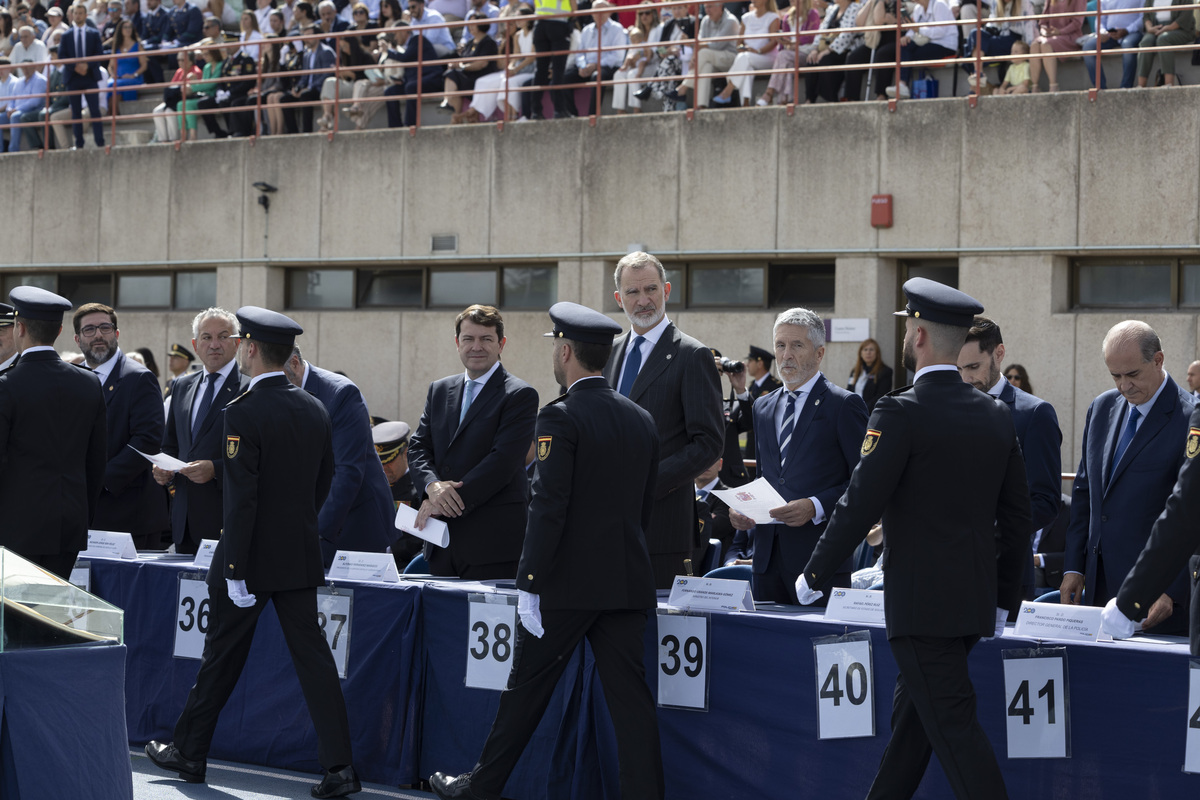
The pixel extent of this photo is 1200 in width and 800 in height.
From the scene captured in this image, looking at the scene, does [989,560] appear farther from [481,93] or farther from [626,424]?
[481,93]

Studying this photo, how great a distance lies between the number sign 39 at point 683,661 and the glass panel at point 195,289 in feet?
43.7

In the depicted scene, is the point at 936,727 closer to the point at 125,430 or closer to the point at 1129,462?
the point at 1129,462

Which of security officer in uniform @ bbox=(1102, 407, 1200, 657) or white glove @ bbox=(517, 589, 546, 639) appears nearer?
security officer in uniform @ bbox=(1102, 407, 1200, 657)

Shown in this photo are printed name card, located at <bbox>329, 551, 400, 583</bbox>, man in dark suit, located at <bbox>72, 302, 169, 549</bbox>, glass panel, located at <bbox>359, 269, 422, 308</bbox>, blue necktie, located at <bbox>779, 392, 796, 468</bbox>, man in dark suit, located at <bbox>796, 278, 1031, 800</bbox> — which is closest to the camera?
man in dark suit, located at <bbox>796, 278, 1031, 800</bbox>

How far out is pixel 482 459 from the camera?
21.2 feet

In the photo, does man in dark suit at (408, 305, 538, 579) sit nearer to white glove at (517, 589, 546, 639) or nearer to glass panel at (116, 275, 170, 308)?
white glove at (517, 589, 546, 639)

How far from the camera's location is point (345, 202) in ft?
54.3

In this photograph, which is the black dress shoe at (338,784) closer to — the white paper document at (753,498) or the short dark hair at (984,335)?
the white paper document at (753,498)

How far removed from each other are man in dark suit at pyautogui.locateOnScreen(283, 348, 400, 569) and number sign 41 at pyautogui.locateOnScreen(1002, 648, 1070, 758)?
11.1ft

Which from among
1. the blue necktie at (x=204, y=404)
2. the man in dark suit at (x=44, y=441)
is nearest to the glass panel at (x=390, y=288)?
the blue necktie at (x=204, y=404)

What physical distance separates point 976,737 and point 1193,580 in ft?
2.75

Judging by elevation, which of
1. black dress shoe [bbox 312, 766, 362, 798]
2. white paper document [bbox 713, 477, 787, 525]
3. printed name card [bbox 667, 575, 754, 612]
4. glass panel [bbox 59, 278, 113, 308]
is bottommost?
black dress shoe [bbox 312, 766, 362, 798]

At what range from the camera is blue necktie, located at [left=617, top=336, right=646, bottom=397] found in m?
6.04

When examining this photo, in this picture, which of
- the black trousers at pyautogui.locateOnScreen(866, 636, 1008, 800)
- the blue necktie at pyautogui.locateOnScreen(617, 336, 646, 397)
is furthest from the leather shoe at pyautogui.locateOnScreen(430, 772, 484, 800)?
the blue necktie at pyautogui.locateOnScreen(617, 336, 646, 397)
